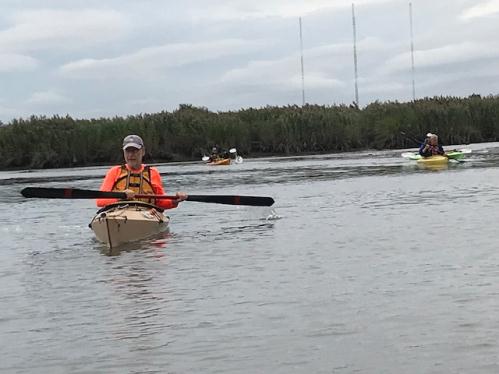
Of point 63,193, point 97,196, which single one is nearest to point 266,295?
point 97,196

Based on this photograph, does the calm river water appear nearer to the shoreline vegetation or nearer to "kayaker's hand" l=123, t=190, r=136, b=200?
"kayaker's hand" l=123, t=190, r=136, b=200

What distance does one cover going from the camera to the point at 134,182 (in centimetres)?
1359

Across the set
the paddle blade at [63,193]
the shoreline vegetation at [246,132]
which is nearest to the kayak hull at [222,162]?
the shoreline vegetation at [246,132]

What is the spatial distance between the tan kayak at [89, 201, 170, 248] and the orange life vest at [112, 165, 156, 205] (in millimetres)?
273

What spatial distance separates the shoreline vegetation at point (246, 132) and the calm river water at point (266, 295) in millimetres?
34649

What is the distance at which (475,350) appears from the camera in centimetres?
644

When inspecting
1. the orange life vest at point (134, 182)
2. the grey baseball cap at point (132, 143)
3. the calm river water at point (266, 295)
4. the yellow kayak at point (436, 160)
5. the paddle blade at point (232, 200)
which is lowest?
the calm river water at point (266, 295)

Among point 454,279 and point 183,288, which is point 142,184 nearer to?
point 183,288

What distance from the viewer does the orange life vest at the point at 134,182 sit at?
44.5 feet

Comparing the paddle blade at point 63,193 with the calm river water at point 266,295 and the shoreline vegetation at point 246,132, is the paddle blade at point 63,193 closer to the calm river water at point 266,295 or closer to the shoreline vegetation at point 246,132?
the calm river water at point 266,295

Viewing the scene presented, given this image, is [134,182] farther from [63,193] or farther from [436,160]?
[436,160]

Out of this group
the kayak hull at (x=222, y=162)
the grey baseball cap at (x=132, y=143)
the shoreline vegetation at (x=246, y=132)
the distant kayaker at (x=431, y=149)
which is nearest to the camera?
the grey baseball cap at (x=132, y=143)

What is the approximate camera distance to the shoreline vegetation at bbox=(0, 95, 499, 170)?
51031mm

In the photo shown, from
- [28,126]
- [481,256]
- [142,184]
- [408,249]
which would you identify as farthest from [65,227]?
[28,126]
